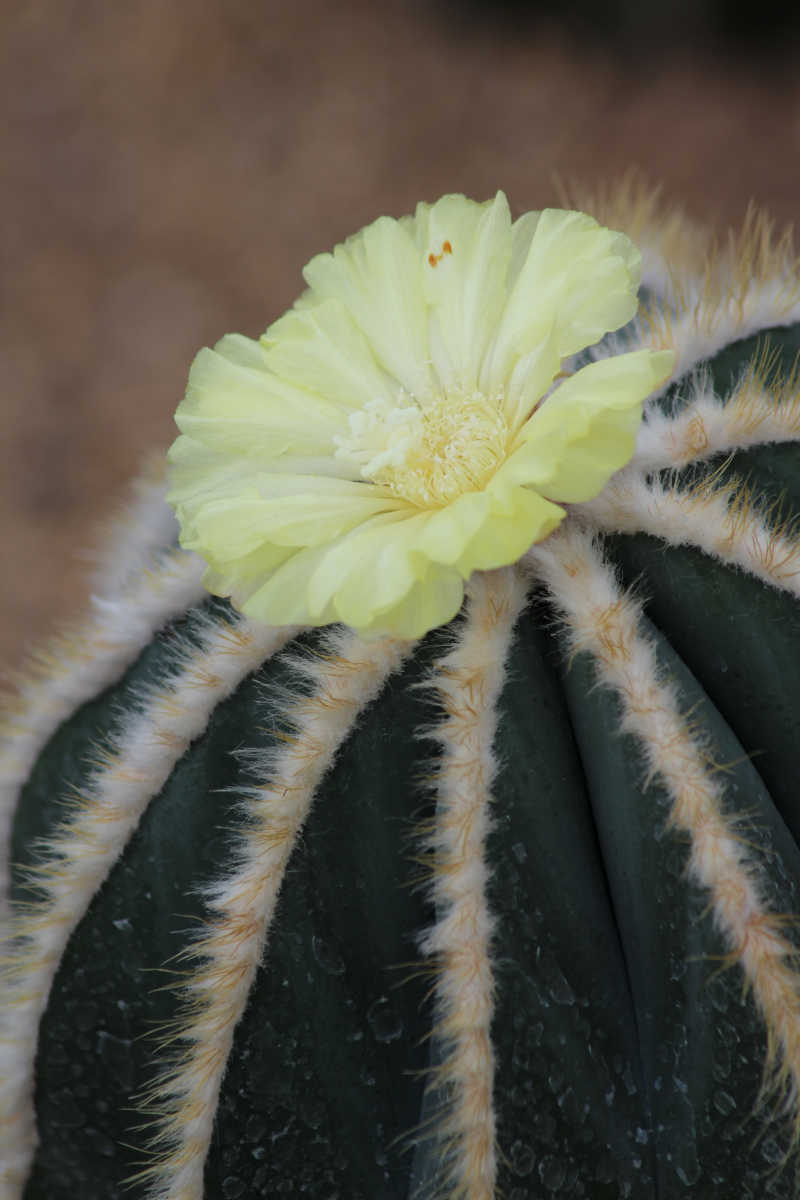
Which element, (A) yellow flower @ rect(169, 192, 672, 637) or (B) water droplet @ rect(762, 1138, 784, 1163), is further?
(B) water droplet @ rect(762, 1138, 784, 1163)

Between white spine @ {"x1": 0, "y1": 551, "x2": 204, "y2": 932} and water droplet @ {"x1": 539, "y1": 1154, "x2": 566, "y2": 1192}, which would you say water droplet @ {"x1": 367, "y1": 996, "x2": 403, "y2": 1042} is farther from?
white spine @ {"x1": 0, "y1": 551, "x2": 204, "y2": 932}

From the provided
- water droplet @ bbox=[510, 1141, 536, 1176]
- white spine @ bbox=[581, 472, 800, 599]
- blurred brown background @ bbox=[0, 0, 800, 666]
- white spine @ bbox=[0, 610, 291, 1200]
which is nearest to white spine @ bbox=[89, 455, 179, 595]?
white spine @ bbox=[0, 610, 291, 1200]

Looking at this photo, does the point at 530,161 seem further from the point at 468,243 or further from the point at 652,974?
the point at 652,974

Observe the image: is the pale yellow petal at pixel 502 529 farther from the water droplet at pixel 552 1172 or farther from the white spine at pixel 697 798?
the water droplet at pixel 552 1172

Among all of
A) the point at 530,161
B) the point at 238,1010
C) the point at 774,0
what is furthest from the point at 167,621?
the point at 774,0

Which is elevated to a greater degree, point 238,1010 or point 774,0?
point 774,0

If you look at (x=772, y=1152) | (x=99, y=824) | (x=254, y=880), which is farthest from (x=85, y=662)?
(x=772, y=1152)
